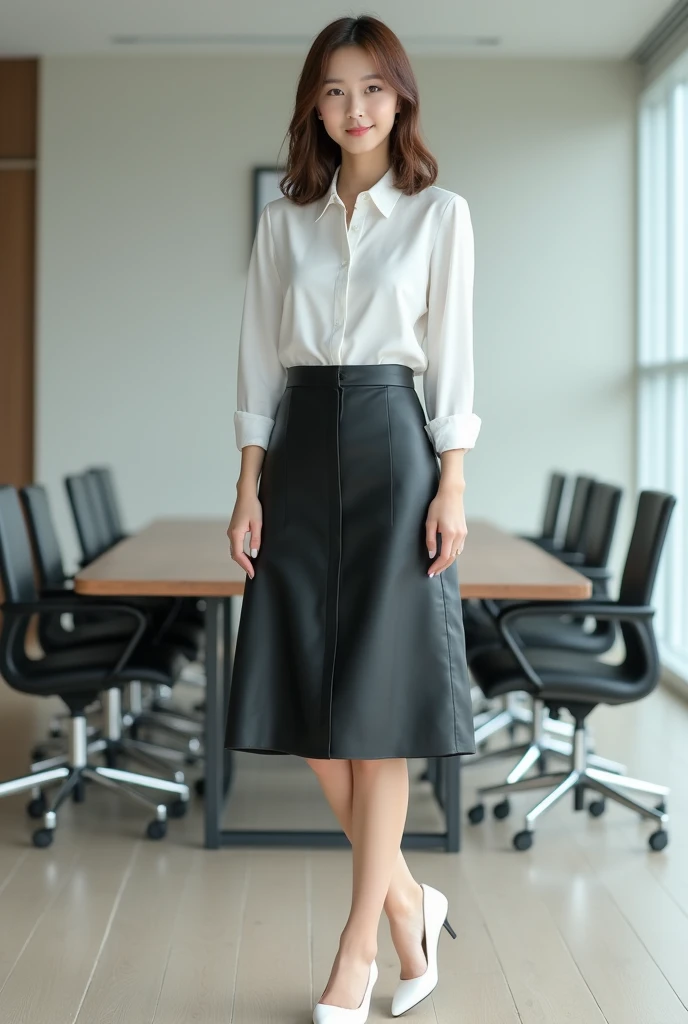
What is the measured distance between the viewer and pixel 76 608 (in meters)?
3.06

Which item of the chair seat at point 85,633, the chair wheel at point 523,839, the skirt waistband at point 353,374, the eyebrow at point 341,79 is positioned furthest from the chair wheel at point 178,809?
the eyebrow at point 341,79

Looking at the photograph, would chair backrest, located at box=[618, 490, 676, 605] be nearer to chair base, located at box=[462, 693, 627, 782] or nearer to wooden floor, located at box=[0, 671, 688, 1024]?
chair base, located at box=[462, 693, 627, 782]

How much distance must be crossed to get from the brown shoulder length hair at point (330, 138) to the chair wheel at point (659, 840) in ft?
6.25

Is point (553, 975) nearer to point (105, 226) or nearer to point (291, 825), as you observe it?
point (291, 825)

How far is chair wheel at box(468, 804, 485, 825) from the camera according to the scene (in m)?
3.27

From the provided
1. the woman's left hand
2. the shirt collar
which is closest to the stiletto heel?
the woman's left hand

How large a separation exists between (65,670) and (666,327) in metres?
3.60

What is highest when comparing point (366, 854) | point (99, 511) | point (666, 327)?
point (666, 327)

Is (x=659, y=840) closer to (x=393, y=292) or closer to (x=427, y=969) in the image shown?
(x=427, y=969)

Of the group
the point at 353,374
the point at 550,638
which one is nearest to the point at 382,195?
the point at 353,374

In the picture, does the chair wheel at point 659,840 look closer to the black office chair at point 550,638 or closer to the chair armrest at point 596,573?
the black office chair at point 550,638

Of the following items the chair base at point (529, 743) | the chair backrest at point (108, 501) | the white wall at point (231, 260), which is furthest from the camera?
the white wall at point (231, 260)

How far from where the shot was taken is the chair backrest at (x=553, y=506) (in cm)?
479

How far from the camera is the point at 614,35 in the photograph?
5449 mm
